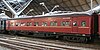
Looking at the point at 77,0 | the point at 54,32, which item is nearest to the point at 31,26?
the point at 54,32

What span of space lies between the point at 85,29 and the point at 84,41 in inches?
49.3

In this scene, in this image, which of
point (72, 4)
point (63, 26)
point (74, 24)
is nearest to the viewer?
point (74, 24)

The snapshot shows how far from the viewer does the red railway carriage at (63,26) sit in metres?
20.4

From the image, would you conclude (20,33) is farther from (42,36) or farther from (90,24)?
(90,24)

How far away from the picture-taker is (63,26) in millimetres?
23031

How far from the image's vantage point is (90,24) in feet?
65.7

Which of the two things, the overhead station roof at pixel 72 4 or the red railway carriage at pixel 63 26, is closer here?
the red railway carriage at pixel 63 26

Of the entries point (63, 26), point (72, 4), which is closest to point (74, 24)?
point (63, 26)

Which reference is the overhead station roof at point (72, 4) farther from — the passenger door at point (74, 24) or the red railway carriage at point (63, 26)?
the passenger door at point (74, 24)

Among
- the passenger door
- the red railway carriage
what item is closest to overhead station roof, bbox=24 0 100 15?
the red railway carriage

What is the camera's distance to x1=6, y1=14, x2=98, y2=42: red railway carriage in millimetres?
20391

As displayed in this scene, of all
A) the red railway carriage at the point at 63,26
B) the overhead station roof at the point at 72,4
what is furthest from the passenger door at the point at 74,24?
the overhead station roof at the point at 72,4

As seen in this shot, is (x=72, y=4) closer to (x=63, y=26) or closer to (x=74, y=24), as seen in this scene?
(x=63, y=26)

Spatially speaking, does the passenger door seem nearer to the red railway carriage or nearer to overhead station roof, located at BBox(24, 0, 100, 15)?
the red railway carriage
